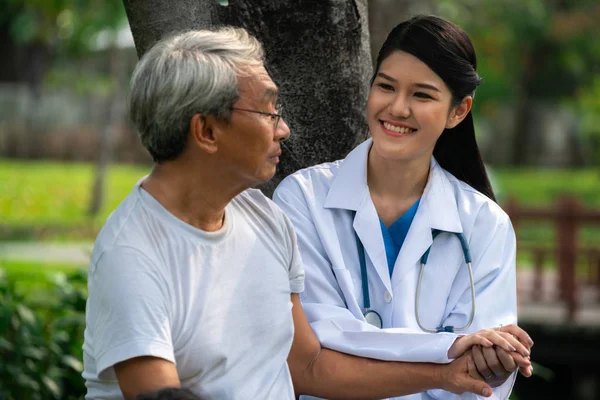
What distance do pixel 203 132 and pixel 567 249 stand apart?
958 centimetres

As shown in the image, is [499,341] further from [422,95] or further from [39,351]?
[39,351]

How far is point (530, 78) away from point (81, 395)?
87.7ft

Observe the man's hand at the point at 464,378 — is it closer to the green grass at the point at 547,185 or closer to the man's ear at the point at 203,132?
the man's ear at the point at 203,132

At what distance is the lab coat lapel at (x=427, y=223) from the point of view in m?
2.97

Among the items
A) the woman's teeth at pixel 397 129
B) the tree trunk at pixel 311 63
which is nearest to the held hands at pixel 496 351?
the woman's teeth at pixel 397 129

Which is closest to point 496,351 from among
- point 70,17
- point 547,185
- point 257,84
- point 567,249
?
point 257,84

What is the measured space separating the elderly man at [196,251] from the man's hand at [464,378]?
0.48 meters

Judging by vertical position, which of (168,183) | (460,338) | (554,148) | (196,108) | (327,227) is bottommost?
(554,148)

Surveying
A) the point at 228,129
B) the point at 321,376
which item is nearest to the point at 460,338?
the point at 321,376

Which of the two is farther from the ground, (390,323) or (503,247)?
(503,247)

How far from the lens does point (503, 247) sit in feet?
9.93

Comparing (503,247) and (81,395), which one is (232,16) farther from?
(81,395)

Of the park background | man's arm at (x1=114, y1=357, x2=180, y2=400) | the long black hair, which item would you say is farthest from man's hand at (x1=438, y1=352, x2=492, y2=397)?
the park background

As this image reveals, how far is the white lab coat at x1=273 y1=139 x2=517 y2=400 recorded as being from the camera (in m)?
2.90
